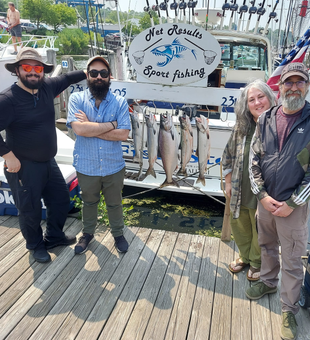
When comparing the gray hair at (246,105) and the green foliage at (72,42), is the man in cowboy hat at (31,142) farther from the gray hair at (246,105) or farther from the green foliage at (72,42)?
the green foliage at (72,42)

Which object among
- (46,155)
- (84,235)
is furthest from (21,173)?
(84,235)

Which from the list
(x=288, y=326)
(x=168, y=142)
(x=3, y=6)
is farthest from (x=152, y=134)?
(x=3, y=6)

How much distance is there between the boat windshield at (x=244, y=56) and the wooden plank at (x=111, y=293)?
4.70 meters

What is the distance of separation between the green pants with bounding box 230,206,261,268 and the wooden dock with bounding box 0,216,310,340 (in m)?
0.22

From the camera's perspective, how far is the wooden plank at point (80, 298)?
2.07 metres

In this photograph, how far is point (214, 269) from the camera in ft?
8.88

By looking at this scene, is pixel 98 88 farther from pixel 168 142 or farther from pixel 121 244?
pixel 121 244

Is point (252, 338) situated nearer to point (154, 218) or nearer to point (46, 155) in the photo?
point (46, 155)

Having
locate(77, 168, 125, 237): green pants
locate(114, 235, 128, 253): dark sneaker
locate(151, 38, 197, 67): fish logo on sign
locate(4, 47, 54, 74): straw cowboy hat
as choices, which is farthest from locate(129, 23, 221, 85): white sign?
locate(114, 235, 128, 253): dark sneaker

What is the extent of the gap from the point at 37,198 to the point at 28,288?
2.53 ft


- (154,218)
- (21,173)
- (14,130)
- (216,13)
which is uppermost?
(216,13)

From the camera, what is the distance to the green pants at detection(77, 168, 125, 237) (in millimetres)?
2729

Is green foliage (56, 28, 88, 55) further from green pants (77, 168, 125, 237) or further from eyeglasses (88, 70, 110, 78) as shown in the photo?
green pants (77, 168, 125, 237)

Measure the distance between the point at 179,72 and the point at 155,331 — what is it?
2.34 m
